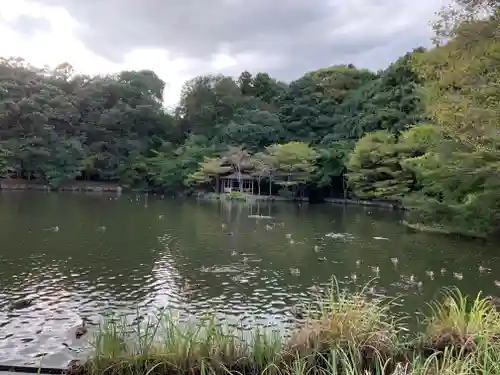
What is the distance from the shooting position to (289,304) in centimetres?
862

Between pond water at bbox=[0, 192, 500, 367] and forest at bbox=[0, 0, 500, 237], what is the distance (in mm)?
6010

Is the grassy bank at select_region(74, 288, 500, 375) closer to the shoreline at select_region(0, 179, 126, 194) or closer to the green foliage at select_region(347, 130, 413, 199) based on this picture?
the green foliage at select_region(347, 130, 413, 199)

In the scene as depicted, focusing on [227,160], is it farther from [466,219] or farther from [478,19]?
[478,19]

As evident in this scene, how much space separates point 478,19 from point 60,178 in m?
35.5

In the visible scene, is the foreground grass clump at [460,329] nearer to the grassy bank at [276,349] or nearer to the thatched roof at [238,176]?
the grassy bank at [276,349]

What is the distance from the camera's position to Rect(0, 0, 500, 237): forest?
31.1 metres

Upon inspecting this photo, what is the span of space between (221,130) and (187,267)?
106 feet

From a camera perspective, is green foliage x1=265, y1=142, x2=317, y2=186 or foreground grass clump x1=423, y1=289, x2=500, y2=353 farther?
green foliage x1=265, y1=142, x2=317, y2=186

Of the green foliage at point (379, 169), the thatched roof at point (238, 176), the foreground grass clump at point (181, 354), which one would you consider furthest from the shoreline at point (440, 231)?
the thatched roof at point (238, 176)

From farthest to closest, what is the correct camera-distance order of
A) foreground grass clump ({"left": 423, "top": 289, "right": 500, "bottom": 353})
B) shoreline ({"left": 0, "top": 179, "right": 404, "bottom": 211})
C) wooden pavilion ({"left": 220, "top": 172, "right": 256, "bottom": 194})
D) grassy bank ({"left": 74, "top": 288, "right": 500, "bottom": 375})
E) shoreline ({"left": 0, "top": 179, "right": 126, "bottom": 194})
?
shoreline ({"left": 0, "top": 179, "right": 126, "bottom": 194}) < wooden pavilion ({"left": 220, "top": 172, "right": 256, "bottom": 194}) < shoreline ({"left": 0, "top": 179, "right": 404, "bottom": 211}) < foreground grass clump ({"left": 423, "top": 289, "right": 500, "bottom": 353}) < grassy bank ({"left": 74, "top": 288, "right": 500, "bottom": 375})

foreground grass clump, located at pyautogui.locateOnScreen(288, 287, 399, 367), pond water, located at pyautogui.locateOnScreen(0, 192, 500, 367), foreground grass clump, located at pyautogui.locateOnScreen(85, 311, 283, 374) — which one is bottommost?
pond water, located at pyautogui.locateOnScreen(0, 192, 500, 367)

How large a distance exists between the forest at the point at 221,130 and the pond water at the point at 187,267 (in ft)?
19.7

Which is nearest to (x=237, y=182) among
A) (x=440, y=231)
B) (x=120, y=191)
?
(x=120, y=191)

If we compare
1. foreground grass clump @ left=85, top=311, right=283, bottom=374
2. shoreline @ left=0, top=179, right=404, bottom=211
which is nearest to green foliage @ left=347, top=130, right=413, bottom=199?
shoreline @ left=0, top=179, right=404, bottom=211
